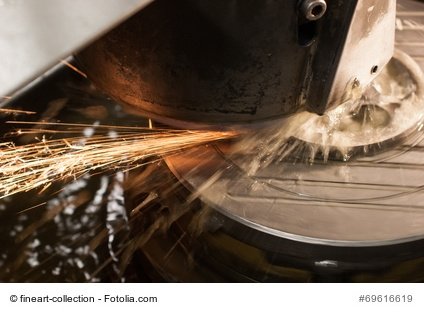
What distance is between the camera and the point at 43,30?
2.03 ft

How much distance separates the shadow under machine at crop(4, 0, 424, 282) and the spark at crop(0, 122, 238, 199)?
0.14 metres

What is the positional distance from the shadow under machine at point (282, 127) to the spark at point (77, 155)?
136 mm

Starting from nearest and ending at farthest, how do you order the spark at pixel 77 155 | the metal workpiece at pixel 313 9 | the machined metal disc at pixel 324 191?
the metal workpiece at pixel 313 9 < the machined metal disc at pixel 324 191 < the spark at pixel 77 155

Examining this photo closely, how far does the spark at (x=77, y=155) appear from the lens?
1.48m

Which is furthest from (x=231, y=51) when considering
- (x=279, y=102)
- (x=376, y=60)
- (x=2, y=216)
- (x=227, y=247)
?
(x=2, y=216)

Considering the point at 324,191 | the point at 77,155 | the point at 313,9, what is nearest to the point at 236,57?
the point at 313,9

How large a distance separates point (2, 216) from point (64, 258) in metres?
0.25

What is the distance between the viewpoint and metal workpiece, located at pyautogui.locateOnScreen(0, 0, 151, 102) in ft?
1.95

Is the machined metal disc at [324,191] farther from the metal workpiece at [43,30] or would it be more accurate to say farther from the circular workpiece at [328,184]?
the metal workpiece at [43,30]

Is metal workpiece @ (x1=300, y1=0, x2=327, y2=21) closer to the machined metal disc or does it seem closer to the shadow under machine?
the shadow under machine

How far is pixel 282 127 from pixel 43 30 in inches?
29.8

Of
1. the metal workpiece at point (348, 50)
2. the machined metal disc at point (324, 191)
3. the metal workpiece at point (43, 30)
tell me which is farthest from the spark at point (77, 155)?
the metal workpiece at point (43, 30)

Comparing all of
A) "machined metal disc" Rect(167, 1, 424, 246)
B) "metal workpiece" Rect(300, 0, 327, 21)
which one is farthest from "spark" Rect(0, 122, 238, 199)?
"metal workpiece" Rect(300, 0, 327, 21)

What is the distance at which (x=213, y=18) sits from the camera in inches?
36.5
